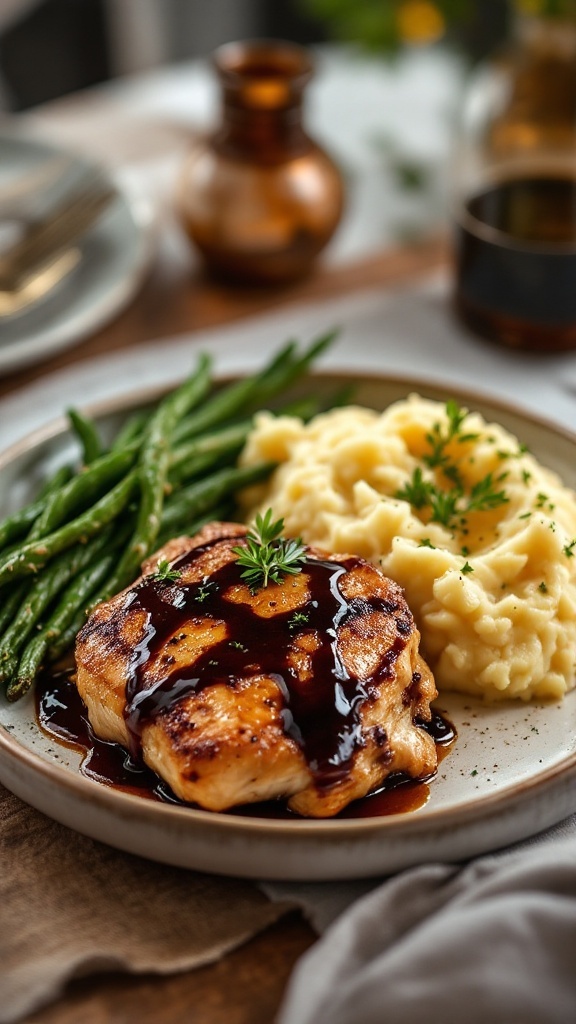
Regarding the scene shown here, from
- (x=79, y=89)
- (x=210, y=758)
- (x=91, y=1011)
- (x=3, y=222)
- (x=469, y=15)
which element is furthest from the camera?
(x=79, y=89)

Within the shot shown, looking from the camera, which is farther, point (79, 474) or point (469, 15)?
point (469, 15)

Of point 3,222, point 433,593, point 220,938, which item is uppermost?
point 3,222

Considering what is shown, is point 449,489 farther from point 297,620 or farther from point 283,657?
point 283,657

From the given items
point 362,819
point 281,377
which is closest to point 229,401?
point 281,377

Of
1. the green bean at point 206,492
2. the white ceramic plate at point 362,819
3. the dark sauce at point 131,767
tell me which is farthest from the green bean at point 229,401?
the white ceramic plate at point 362,819

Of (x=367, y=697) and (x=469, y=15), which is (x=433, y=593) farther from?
(x=469, y=15)

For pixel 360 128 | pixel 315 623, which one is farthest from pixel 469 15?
pixel 315 623

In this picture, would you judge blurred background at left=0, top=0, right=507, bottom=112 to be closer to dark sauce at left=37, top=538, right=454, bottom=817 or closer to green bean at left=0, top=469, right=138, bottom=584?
green bean at left=0, top=469, right=138, bottom=584
